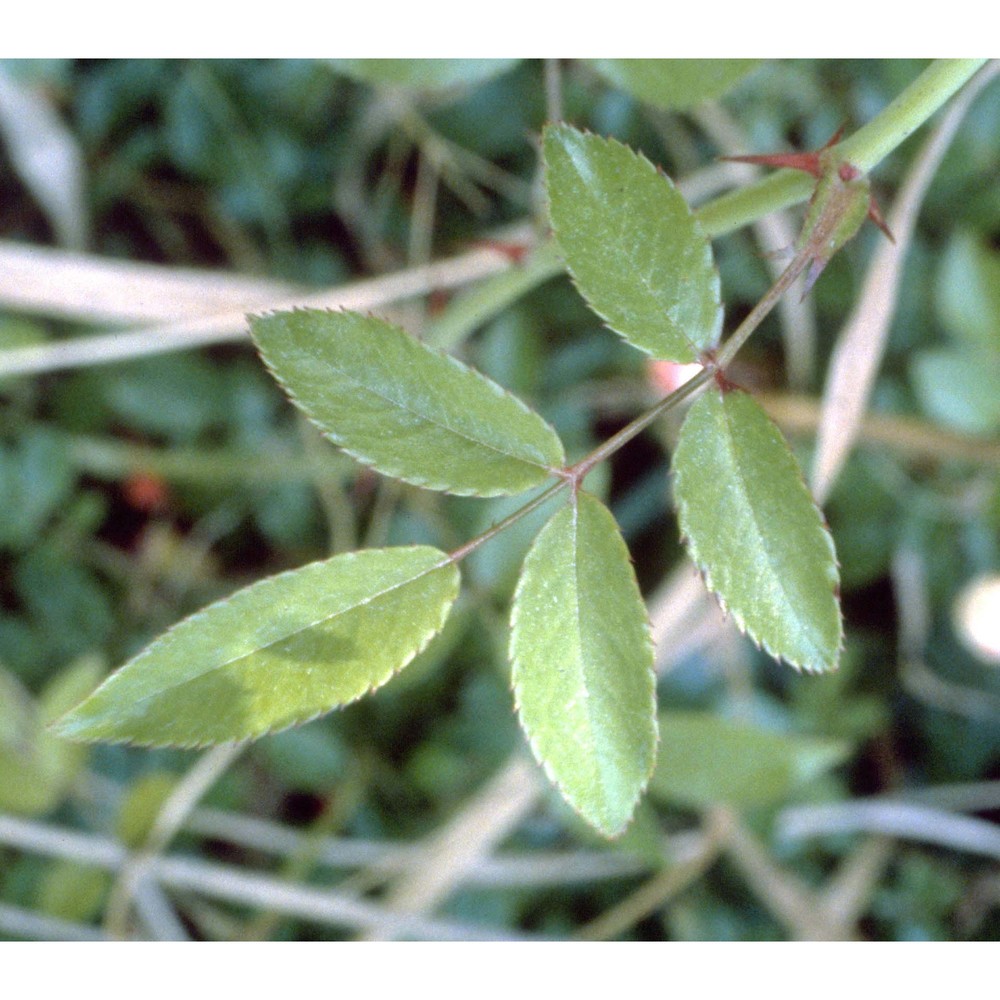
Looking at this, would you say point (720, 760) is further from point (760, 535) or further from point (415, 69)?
point (415, 69)

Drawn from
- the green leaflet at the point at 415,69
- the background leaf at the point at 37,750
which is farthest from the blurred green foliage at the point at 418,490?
the green leaflet at the point at 415,69

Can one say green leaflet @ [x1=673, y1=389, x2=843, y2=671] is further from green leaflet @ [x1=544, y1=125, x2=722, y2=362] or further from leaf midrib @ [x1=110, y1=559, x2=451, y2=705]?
leaf midrib @ [x1=110, y1=559, x2=451, y2=705]

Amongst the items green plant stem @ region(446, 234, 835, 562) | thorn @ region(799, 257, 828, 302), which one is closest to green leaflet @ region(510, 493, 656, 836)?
green plant stem @ region(446, 234, 835, 562)

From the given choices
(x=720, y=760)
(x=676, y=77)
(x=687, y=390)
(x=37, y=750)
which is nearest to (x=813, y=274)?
(x=687, y=390)
